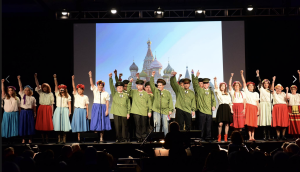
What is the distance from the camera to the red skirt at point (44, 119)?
735 cm

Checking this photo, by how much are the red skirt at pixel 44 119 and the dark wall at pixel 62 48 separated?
171 centimetres

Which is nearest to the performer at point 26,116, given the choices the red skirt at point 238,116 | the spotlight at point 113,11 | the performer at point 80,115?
the performer at point 80,115

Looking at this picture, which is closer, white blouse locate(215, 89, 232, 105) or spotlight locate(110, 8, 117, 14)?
white blouse locate(215, 89, 232, 105)

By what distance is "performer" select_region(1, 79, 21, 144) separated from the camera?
728cm

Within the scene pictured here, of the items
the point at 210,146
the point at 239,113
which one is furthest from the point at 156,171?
the point at 239,113

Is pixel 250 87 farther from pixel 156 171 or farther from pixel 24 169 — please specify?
pixel 24 169

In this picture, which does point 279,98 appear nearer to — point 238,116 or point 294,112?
point 294,112

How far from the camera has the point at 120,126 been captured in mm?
7293

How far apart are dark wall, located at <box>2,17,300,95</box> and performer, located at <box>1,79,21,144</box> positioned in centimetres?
164

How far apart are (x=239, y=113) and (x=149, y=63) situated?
112 inches

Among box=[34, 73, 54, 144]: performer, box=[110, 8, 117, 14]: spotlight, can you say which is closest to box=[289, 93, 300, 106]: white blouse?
box=[110, 8, 117, 14]: spotlight

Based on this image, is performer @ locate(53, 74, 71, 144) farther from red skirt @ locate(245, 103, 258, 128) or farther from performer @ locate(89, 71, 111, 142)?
red skirt @ locate(245, 103, 258, 128)

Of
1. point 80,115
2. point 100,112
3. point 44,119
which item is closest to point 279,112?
point 100,112

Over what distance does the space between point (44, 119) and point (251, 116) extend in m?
5.15
